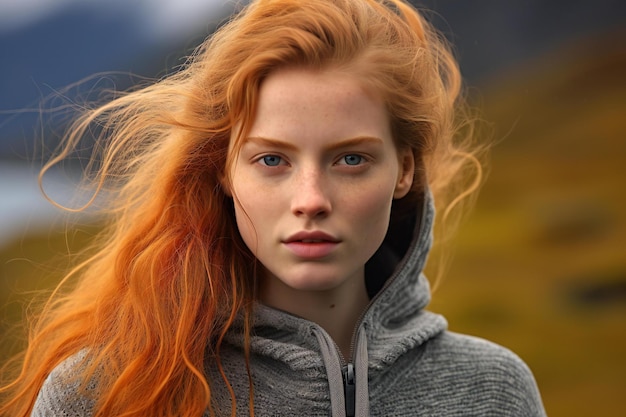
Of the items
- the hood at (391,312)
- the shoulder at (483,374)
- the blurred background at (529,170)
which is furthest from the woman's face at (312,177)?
the blurred background at (529,170)

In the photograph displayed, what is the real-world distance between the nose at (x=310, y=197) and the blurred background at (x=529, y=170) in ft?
8.30

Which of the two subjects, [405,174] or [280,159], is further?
[405,174]

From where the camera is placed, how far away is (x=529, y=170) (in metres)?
5.03

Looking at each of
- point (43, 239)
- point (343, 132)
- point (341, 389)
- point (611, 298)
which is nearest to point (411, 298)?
point (341, 389)

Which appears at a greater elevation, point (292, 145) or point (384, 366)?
point (292, 145)

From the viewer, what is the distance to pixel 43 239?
3.91m

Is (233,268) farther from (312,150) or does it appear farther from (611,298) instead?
(611,298)

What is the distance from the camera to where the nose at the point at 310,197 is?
181 cm

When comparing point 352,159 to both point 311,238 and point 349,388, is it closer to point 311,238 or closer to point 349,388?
point 311,238

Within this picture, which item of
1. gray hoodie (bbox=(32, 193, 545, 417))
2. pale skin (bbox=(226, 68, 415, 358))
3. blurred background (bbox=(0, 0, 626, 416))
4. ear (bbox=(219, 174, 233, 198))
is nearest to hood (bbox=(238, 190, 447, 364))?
gray hoodie (bbox=(32, 193, 545, 417))

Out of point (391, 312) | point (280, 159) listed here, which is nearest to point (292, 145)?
point (280, 159)

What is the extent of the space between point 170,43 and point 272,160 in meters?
3.13

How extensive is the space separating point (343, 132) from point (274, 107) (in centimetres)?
14

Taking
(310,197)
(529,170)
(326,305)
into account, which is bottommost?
(326,305)
